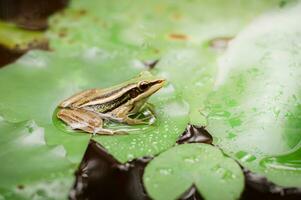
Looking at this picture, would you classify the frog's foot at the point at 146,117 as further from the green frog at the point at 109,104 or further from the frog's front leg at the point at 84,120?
the frog's front leg at the point at 84,120

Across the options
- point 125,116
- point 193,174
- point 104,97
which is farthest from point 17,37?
point 193,174

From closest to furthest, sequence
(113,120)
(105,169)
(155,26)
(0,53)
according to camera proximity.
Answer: (105,169)
(113,120)
(0,53)
(155,26)

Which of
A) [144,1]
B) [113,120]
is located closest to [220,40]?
[144,1]

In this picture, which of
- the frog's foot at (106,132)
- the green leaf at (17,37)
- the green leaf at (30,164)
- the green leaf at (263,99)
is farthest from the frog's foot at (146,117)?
the green leaf at (17,37)

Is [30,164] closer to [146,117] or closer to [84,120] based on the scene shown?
[84,120]

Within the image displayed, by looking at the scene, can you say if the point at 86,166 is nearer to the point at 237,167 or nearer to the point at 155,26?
the point at 237,167
